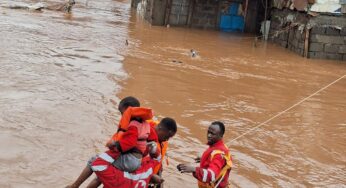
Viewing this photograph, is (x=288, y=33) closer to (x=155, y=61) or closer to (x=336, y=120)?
(x=155, y=61)

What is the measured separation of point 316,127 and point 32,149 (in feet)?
17.5

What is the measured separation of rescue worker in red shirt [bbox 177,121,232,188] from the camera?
4.12 meters

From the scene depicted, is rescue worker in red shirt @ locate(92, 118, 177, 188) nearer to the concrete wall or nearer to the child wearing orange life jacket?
the child wearing orange life jacket

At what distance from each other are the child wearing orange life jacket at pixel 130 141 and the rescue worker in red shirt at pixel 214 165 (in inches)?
19.6

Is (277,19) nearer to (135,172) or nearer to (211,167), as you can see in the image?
(211,167)

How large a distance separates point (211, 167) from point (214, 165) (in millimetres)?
34

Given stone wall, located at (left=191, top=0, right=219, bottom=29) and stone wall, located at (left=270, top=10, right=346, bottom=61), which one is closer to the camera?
stone wall, located at (left=270, top=10, right=346, bottom=61)

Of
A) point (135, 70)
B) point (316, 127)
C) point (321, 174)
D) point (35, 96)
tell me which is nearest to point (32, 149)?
point (35, 96)

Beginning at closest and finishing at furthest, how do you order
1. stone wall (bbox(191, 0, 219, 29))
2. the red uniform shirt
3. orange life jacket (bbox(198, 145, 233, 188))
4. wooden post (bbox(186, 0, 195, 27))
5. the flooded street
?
the red uniform shirt < orange life jacket (bbox(198, 145, 233, 188)) < the flooded street < wooden post (bbox(186, 0, 195, 27)) < stone wall (bbox(191, 0, 219, 29))

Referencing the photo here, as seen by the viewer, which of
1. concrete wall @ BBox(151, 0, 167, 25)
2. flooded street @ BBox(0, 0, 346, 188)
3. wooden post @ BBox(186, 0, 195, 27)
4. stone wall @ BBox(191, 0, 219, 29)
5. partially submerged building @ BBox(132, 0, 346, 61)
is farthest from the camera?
stone wall @ BBox(191, 0, 219, 29)

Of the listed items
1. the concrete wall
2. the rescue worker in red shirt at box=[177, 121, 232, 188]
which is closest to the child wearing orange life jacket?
the rescue worker in red shirt at box=[177, 121, 232, 188]

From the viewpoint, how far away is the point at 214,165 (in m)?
4.16

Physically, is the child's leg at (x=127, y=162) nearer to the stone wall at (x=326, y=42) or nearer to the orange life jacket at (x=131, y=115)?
the orange life jacket at (x=131, y=115)

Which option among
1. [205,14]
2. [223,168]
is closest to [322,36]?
[205,14]
